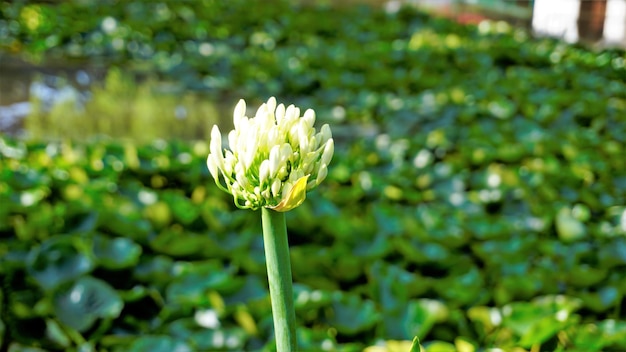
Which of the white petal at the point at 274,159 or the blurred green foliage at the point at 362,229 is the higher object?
the white petal at the point at 274,159

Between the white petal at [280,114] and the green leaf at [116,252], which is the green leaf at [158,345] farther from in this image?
the white petal at [280,114]

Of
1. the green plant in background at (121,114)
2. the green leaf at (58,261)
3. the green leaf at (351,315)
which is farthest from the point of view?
the green plant in background at (121,114)

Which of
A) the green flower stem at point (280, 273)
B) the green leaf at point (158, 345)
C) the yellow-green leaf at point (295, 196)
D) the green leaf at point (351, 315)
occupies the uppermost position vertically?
the yellow-green leaf at point (295, 196)

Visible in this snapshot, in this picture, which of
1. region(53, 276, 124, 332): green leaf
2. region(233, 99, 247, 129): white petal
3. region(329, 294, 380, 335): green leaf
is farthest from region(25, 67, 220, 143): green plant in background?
region(233, 99, 247, 129): white petal

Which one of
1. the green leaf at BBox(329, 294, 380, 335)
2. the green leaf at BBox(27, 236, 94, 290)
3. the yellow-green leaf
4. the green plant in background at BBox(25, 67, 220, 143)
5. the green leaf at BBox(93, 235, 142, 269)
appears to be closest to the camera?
the yellow-green leaf

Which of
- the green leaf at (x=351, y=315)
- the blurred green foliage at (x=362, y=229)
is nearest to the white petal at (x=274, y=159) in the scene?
the blurred green foliage at (x=362, y=229)

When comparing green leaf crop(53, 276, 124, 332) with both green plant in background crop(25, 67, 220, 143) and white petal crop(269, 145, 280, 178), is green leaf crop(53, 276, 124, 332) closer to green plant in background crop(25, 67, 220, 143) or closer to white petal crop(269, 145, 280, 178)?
white petal crop(269, 145, 280, 178)

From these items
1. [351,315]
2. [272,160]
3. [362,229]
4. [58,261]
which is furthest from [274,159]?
[362,229]
